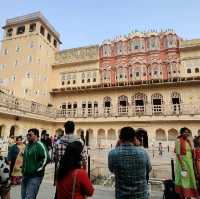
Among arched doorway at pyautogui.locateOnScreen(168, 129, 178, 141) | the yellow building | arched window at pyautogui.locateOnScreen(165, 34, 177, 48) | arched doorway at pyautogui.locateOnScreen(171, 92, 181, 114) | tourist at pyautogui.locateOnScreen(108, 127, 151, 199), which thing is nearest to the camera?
tourist at pyautogui.locateOnScreen(108, 127, 151, 199)

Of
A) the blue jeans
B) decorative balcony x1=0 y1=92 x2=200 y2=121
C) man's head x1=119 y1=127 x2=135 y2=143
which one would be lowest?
the blue jeans

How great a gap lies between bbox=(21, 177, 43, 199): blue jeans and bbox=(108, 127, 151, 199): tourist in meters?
1.67

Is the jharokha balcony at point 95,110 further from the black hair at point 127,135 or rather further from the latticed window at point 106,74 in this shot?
the black hair at point 127,135

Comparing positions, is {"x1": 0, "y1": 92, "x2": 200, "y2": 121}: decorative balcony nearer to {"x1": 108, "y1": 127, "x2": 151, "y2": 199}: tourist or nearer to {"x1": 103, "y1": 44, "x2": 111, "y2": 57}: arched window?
{"x1": 103, "y1": 44, "x2": 111, "y2": 57}: arched window

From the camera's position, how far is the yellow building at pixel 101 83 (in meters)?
23.7

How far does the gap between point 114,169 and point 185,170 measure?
2.42 meters

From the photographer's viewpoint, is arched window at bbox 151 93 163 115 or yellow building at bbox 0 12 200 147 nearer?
yellow building at bbox 0 12 200 147

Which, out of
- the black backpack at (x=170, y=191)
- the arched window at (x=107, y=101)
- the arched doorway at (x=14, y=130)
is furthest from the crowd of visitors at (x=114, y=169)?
the arched window at (x=107, y=101)

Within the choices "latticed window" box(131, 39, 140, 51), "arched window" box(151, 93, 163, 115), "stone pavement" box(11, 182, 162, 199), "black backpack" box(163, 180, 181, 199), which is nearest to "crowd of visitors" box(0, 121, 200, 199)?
"black backpack" box(163, 180, 181, 199)

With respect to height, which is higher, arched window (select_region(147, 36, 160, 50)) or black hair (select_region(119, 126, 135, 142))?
arched window (select_region(147, 36, 160, 50))

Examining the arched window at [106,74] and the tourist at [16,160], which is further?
A: the arched window at [106,74]

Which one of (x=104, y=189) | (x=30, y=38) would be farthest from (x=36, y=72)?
(x=104, y=189)

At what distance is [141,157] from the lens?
2.59 metres

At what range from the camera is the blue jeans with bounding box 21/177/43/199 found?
3479 millimetres
